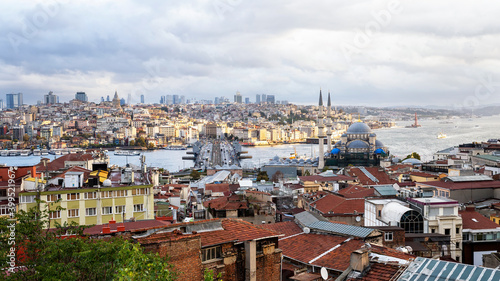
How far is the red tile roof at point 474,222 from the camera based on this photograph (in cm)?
665

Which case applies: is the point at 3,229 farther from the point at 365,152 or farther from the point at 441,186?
the point at 365,152

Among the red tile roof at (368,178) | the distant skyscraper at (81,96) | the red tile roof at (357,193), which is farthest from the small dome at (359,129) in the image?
the distant skyscraper at (81,96)

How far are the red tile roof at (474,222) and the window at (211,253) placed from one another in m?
4.79

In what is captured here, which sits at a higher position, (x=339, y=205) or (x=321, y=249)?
(x=321, y=249)

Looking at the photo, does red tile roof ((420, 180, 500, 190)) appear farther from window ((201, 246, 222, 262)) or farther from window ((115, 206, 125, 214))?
window ((201, 246, 222, 262))

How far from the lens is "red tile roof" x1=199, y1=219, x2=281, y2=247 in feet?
9.98

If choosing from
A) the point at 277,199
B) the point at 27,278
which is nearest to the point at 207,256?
the point at 27,278

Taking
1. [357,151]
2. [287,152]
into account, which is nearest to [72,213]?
[357,151]

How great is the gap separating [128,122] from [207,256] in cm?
8750

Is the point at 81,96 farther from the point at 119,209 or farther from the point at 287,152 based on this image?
the point at 119,209

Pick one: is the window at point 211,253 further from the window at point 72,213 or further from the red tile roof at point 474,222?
the red tile roof at point 474,222

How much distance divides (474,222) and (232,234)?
4.83m

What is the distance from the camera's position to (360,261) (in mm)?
2961

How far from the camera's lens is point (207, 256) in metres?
2.98
